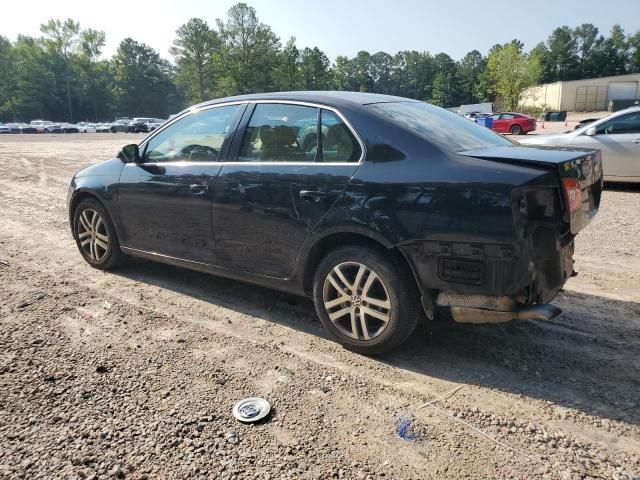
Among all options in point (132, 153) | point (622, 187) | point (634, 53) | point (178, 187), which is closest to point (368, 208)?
point (178, 187)

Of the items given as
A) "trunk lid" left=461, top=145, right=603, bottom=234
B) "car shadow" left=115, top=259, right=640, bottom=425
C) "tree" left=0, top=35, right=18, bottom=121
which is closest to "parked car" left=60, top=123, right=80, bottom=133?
"tree" left=0, top=35, right=18, bottom=121

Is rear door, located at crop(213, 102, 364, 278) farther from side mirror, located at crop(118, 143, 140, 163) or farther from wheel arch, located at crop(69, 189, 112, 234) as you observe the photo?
wheel arch, located at crop(69, 189, 112, 234)

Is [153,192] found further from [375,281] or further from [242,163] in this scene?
[375,281]

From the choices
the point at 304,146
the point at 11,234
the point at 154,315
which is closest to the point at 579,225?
the point at 304,146

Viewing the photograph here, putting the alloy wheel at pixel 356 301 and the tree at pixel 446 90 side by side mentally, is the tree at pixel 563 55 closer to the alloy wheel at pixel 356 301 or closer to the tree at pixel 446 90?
the tree at pixel 446 90

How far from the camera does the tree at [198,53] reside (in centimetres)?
8975

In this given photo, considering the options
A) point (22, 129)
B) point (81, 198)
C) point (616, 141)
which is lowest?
point (81, 198)

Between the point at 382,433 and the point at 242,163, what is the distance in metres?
2.29

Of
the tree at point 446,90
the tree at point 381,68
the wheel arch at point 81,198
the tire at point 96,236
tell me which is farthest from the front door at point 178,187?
the tree at point 381,68

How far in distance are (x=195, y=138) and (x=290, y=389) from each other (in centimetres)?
242

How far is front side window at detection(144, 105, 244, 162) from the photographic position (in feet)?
13.5

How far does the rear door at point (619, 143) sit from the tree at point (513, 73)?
2245 inches

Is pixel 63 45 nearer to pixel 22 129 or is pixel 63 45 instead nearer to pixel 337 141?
pixel 22 129

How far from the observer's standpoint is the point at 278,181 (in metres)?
3.58
